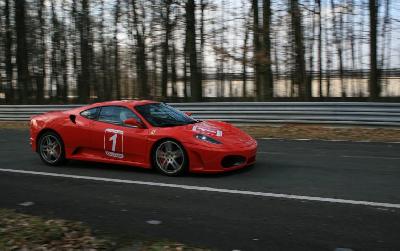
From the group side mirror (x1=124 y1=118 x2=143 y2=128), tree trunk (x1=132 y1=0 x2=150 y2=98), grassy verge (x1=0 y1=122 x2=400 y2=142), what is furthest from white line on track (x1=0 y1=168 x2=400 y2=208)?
tree trunk (x1=132 y1=0 x2=150 y2=98)

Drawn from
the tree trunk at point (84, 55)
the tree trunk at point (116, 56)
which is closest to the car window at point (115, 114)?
the tree trunk at point (116, 56)

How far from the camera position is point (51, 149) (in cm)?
921

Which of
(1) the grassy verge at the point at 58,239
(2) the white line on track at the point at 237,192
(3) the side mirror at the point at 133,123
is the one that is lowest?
(1) the grassy verge at the point at 58,239

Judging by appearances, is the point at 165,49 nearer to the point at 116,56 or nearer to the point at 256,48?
the point at 116,56

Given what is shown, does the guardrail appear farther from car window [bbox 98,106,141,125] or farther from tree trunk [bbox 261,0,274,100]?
car window [bbox 98,106,141,125]

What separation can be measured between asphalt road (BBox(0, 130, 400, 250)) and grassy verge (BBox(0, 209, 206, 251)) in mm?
236

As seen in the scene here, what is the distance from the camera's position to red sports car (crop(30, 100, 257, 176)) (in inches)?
299

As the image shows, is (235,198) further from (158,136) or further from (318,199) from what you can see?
(158,136)

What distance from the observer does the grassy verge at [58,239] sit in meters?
4.48

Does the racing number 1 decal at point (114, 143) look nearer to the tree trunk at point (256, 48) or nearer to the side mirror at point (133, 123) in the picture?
the side mirror at point (133, 123)

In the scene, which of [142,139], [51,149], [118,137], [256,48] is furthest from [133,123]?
[256,48]

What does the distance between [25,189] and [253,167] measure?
3.66 m

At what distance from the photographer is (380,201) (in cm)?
595

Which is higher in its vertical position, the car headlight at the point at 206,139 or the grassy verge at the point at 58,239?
the car headlight at the point at 206,139
